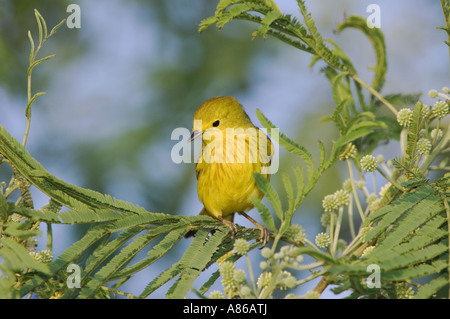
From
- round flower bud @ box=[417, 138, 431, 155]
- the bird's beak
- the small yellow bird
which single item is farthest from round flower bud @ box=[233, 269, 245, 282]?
the bird's beak

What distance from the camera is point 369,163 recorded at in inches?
110

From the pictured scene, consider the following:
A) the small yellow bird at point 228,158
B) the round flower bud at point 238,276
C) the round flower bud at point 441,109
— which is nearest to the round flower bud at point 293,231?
the round flower bud at point 238,276

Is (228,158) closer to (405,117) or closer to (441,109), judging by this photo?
(405,117)

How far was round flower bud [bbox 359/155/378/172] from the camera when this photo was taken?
2.80m

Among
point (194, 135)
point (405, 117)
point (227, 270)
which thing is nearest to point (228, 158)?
point (194, 135)

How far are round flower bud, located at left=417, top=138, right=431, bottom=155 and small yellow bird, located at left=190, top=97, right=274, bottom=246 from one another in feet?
4.61

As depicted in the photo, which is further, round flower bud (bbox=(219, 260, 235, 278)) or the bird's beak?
the bird's beak

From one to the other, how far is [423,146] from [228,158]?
1796 millimetres

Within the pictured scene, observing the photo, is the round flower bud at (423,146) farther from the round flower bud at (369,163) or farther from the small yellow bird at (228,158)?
the small yellow bird at (228,158)

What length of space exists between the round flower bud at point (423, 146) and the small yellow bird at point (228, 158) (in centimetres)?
140

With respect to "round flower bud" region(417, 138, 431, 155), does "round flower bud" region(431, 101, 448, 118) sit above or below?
above

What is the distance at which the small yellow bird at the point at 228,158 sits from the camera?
4.04m

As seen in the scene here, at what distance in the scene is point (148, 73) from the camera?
17.8 ft

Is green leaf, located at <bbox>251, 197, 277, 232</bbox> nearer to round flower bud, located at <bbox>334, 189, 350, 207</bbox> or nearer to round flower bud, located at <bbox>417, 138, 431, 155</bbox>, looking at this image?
round flower bud, located at <bbox>334, 189, 350, 207</bbox>
